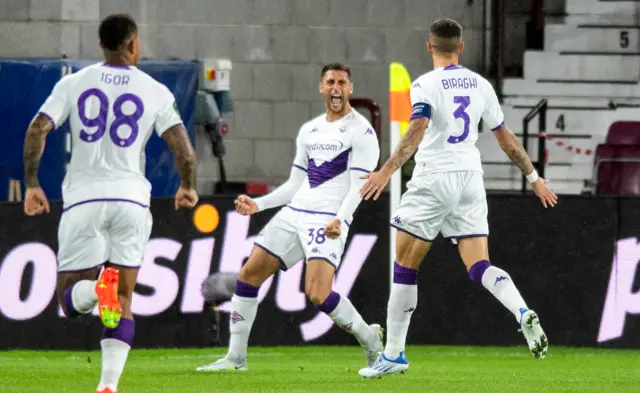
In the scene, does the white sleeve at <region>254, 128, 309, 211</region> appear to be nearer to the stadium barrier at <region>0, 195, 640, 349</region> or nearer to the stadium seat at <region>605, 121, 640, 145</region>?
the stadium barrier at <region>0, 195, 640, 349</region>

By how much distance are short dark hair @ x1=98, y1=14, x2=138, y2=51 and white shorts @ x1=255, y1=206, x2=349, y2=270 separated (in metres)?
2.42

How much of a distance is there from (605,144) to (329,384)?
770 cm

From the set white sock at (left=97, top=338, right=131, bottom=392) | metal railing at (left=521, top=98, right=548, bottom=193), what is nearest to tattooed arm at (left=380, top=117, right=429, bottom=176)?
white sock at (left=97, top=338, right=131, bottom=392)

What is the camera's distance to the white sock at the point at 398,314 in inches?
320

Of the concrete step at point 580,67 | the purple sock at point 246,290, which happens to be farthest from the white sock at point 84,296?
the concrete step at point 580,67

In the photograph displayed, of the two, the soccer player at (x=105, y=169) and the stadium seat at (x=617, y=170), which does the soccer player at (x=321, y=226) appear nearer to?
the soccer player at (x=105, y=169)

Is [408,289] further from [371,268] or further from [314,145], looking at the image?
[371,268]

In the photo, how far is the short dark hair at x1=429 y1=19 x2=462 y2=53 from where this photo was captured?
7891 millimetres

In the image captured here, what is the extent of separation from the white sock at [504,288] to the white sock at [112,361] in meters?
2.16

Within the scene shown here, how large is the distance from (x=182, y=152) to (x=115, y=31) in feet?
1.91

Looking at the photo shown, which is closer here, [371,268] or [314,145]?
[314,145]

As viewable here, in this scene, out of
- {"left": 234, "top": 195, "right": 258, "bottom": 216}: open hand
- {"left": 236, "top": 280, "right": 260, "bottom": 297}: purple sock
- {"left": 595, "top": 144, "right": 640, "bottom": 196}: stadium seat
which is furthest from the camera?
{"left": 595, "top": 144, "right": 640, "bottom": 196}: stadium seat

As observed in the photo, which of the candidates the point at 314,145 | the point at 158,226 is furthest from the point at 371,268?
the point at 314,145

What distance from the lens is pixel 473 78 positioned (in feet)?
26.4
